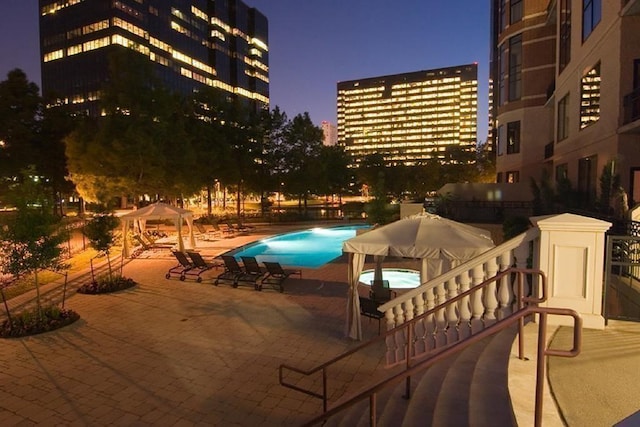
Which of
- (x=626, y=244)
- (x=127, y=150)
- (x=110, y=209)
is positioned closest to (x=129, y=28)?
(x=127, y=150)

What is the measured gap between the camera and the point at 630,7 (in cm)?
1222

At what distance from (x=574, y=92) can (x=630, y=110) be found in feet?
20.9

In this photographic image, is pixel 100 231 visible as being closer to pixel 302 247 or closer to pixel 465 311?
pixel 465 311

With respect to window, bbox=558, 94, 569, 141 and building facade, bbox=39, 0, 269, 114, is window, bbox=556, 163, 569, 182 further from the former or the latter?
building facade, bbox=39, 0, 269, 114

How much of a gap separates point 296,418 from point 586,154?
16902 millimetres

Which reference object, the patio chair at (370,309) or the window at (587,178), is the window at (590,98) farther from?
the patio chair at (370,309)

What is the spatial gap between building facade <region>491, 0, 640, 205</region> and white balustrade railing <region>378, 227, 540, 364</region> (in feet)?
28.9

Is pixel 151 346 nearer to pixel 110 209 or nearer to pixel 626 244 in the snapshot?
pixel 110 209

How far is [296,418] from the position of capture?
5.83 meters

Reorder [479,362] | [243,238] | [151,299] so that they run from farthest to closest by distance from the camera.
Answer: [243,238] → [151,299] → [479,362]

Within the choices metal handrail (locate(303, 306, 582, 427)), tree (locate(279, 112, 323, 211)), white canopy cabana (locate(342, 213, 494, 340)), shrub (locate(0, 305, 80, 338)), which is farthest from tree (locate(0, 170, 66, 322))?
tree (locate(279, 112, 323, 211))

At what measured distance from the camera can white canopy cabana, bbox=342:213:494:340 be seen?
26.2 feet

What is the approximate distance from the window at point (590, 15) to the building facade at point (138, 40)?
7119 cm

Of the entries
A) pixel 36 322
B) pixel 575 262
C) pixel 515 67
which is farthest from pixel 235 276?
pixel 515 67
